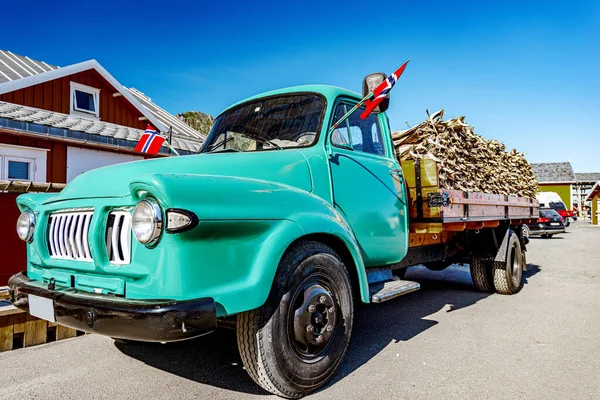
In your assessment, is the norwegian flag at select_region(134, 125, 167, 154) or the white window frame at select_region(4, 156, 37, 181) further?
the white window frame at select_region(4, 156, 37, 181)

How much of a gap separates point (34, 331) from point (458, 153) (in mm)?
5235

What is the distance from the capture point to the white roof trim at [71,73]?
421 inches

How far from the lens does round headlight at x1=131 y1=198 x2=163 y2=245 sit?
2127 mm

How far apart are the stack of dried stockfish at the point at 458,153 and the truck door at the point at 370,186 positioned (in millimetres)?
1106

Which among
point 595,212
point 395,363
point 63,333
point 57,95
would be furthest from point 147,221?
point 595,212

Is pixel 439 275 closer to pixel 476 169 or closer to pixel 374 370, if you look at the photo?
pixel 476 169

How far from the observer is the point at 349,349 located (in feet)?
12.3

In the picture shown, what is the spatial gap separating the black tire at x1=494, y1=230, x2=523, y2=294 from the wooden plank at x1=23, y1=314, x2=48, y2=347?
559 centimetres

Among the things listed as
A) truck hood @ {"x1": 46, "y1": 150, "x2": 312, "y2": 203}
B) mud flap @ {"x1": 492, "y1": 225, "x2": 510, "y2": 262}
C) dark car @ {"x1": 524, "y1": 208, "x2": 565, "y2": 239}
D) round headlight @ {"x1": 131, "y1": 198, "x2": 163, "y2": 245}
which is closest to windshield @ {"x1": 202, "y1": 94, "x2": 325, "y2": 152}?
truck hood @ {"x1": 46, "y1": 150, "x2": 312, "y2": 203}

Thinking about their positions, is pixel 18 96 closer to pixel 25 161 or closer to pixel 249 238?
pixel 25 161

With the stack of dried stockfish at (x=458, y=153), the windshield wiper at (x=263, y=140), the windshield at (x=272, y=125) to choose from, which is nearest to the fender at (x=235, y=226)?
the windshield wiper at (x=263, y=140)

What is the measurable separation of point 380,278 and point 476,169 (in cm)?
310

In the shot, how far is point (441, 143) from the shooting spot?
545 centimetres

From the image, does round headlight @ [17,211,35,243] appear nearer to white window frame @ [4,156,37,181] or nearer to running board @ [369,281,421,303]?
running board @ [369,281,421,303]
